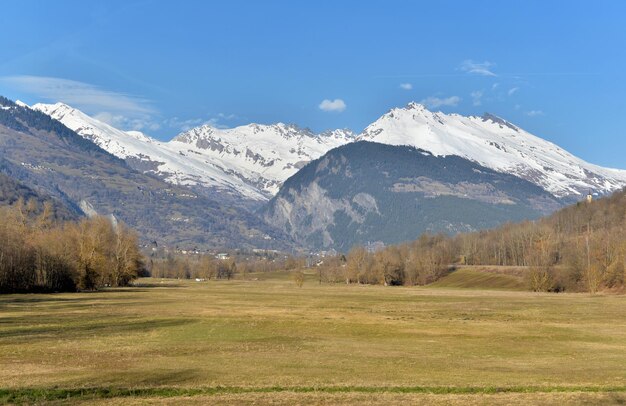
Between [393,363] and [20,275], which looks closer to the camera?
[393,363]

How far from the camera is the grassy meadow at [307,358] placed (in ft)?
119

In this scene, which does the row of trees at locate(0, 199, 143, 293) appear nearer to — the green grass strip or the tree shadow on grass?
the tree shadow on grass

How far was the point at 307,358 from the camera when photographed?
5253cm

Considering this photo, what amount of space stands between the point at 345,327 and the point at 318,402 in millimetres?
45828

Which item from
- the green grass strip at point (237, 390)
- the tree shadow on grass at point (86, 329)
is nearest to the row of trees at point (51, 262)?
the tree shadow on grass at point (86, 329)

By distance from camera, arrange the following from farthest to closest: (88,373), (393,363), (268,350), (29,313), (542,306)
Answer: (542,306)
(29,313)
(268,350)
(393,363)
(88,373)

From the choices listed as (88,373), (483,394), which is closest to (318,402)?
(483,394)

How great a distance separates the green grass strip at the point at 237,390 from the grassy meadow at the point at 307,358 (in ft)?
0.32

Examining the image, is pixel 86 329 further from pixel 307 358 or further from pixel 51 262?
pixel 51 262

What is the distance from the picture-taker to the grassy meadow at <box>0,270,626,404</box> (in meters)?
36.3

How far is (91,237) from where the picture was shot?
179m

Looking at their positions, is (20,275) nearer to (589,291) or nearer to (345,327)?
(345,327)

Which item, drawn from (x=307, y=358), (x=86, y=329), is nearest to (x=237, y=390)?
(x=307, y=358)

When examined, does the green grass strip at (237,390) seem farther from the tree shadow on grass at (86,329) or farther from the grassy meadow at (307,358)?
the tree shadow on grass at (86,329)
